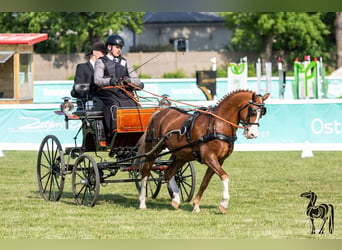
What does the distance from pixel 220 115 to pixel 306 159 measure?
7604mm

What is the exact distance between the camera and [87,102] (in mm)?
11273

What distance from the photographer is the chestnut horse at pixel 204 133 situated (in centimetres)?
977

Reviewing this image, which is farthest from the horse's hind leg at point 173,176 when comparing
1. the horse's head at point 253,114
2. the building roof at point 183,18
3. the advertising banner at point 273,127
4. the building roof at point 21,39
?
the building roof at point 183,18

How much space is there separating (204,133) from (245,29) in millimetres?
35817

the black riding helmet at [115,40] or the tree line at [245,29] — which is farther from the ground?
the tree line at [245,29]

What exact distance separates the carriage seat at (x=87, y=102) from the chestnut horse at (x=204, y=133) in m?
0.78

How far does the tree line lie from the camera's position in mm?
41188

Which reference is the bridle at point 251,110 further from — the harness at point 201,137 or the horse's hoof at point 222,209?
the horse's hoof at point 222,209

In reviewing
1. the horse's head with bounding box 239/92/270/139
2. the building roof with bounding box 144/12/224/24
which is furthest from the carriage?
the building roof with bounding box 144/12/224/24

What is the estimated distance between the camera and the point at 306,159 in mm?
17250

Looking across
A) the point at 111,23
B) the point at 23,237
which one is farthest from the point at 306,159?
the point at 111,23

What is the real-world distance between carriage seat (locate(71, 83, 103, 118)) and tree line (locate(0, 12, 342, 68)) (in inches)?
1141

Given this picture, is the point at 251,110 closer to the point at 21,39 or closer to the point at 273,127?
the point at 273,127

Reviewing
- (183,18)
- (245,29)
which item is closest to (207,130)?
(245,29)
